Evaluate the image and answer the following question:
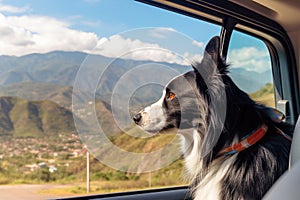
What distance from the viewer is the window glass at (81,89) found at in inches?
84.8

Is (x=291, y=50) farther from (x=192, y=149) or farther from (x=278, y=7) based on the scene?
(x=192, y=149)

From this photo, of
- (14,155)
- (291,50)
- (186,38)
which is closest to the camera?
(14,155)

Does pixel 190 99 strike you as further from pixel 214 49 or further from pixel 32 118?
pixel 32 118

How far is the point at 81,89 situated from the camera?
2420 millimetres

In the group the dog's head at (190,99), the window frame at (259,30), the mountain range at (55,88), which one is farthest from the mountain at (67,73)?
the window frame at (259,30)

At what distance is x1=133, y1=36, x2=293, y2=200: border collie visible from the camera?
1947 mm

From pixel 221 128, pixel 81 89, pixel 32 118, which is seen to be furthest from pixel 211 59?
pixel 32 118

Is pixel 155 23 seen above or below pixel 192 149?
above

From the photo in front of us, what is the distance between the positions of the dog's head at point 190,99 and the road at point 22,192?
0.65 metres

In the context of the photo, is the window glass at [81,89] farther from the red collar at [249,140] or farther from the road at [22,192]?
the red collar at [249,140]

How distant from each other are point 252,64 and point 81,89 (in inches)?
77.9

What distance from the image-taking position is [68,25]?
230cm

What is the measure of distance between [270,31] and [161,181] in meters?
1.89

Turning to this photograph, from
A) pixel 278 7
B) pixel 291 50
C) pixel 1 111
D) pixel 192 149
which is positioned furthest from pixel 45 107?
pixel 291 50
